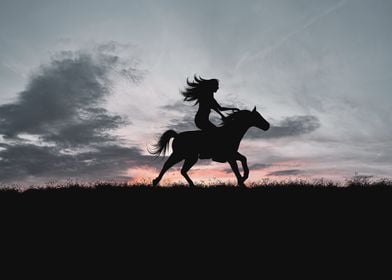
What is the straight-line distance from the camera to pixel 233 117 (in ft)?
42.8

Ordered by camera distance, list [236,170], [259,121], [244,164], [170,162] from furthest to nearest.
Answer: [259,121] → [170,162] → [244,164] → [236,170]

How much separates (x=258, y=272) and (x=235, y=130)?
21.6ft

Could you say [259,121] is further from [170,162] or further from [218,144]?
[170,162]

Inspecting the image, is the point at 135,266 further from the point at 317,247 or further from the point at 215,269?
the point at 317,247

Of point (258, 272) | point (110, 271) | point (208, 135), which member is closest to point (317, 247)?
point (258, 272)

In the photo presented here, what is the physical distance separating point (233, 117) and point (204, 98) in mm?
1135

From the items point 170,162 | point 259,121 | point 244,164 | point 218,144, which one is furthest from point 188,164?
point 259,121

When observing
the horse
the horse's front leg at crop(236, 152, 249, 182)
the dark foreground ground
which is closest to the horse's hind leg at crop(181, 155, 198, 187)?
the horse

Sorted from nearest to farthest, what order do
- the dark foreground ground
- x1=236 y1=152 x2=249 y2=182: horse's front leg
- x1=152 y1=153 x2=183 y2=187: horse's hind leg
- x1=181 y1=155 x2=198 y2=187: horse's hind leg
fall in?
→ the dark foreground ground → x1=236 y1=152 x2=249 y2=182: horse's front leg → x1=181 y1=155 x2=198 y2=187: horse's hind leg → x1=152 y1=153 x2=183 y2=187: horse's hind leg

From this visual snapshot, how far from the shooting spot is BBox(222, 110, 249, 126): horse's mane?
12957mm

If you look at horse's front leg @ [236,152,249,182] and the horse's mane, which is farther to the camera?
the horse's mane

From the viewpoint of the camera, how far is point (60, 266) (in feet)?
23.5

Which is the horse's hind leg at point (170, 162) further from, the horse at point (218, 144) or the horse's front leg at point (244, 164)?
the horse's front leg at point (244, 164)

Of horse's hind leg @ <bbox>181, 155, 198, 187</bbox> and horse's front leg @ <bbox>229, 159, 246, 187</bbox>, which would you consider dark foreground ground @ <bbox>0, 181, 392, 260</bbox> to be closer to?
horse's front leg @ <bbox>229, 159, 246, 187</bbox>
